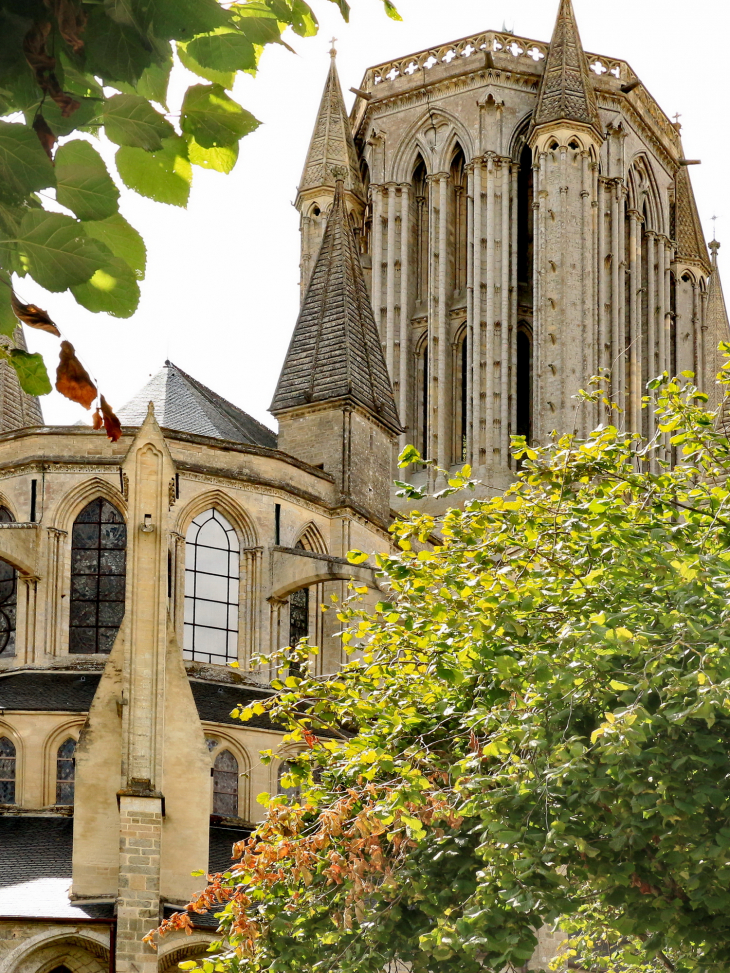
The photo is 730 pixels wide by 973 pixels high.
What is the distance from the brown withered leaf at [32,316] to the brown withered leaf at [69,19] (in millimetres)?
505

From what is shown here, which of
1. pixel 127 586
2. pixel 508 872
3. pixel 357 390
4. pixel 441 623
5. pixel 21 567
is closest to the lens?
pixel 508 872

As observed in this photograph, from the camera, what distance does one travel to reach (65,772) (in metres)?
25.8

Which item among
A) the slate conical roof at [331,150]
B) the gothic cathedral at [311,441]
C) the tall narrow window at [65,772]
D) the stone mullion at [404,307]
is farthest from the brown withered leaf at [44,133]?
the slate conical roof at [331,150]

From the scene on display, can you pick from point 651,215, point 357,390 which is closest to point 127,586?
point 357,390

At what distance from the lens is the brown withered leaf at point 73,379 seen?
3457 millimetres

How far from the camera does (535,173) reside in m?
46.2

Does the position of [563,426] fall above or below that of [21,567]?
above

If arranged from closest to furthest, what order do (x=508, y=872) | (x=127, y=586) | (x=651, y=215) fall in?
(x=508, y=872), (x=127, y=586), (x=651, y=215)

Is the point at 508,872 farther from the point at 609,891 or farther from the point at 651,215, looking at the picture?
the point at 651,215

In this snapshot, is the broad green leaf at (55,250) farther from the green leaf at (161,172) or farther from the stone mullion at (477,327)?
the stone mullion at (477,327)

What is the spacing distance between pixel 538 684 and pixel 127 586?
12481 millimetres

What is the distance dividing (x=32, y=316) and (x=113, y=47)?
1.75ft

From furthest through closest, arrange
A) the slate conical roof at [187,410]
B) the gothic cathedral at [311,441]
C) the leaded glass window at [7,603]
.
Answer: the slate conical roof at [187,410] < the leaded glass window at [7,603] < the gothic cathedral at [311,441]

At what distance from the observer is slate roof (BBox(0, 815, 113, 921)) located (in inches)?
856
